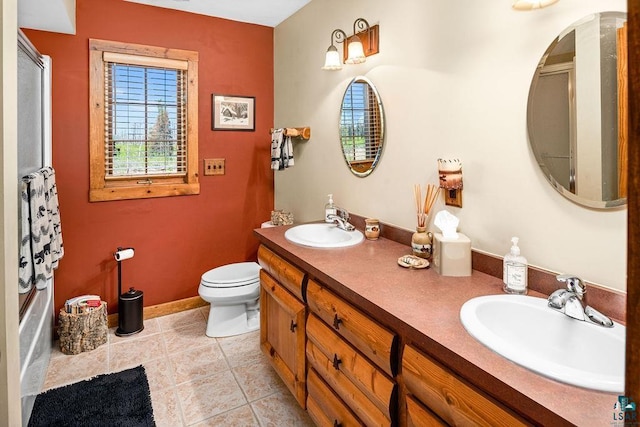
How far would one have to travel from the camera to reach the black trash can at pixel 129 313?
2.76 metres

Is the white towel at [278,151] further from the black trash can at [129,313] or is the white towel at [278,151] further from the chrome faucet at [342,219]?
the black trash can at [129,313]

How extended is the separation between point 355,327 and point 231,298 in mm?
1535

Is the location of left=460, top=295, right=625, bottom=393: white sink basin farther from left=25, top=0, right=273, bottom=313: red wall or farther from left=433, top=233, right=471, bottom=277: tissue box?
left=25, top=0, right=273, bottom=313: red wall

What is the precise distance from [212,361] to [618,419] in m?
2.25

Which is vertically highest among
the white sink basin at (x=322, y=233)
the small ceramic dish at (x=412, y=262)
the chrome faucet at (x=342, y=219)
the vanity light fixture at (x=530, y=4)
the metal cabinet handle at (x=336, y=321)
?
the vanity light fixture at (x=530, y=4)

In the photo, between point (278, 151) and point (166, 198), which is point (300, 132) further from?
point (166, 198)

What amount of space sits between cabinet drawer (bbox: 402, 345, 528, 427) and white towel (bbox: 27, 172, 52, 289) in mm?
1716

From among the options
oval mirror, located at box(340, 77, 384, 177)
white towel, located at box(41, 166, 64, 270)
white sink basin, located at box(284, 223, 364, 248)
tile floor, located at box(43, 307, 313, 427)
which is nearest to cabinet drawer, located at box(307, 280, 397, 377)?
white sink basin, located at box(284, 223, 364, 248)

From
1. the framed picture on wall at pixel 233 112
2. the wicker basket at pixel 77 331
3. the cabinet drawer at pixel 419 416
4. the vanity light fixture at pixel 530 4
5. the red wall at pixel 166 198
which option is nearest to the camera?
the cabinet drawer at pixel 419 416

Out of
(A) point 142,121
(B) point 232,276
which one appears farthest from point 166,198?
(B) point 232,276

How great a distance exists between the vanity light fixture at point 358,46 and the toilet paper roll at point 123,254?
1.96 meters

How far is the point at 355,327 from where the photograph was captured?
1.32m

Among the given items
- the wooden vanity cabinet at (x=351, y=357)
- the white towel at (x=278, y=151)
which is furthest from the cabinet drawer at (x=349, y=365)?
the white towel at (x=278, y=151)

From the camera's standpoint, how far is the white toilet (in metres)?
2.65
